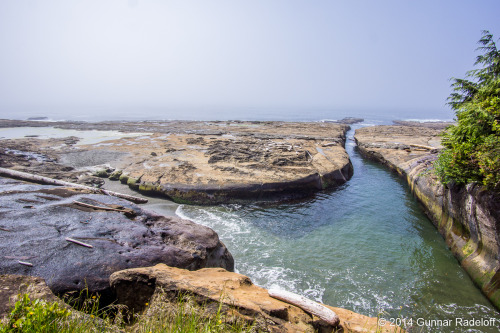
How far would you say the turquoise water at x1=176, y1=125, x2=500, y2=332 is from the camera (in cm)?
732

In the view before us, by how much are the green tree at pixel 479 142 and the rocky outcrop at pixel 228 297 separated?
615 centimetres

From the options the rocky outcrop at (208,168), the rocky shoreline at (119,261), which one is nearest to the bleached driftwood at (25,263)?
the rocky shoreline at (119,261)

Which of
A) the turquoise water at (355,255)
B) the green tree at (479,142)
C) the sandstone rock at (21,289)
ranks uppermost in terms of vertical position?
the green tree at (479,142)

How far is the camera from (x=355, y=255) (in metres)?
9.64

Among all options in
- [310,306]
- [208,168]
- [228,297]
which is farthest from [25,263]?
[208,168]

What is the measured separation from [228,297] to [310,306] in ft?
Answer: 5.36

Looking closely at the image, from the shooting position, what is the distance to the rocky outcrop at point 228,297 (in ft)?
14.4

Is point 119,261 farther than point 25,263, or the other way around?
point 119,261

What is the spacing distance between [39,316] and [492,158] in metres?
10.7

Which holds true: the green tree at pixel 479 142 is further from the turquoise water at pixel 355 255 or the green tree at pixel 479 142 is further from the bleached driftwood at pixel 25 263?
the bleached driftwood at pixel 25 263

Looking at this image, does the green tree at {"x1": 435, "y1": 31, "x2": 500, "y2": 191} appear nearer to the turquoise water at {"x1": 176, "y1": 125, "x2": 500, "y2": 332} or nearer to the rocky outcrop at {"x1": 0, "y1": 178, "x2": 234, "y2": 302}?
the turquoise water at {"x1": 176, "y1": 125, "x2": 500, "y2": 332}

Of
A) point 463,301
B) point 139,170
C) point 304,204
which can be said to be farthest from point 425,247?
point 139,170

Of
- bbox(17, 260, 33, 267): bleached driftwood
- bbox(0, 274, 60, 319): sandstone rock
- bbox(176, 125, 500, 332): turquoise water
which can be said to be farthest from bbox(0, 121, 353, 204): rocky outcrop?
bbox(0, 274, 60, 319): sandstone rock

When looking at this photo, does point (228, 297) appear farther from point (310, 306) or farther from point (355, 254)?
point (355, 254)
